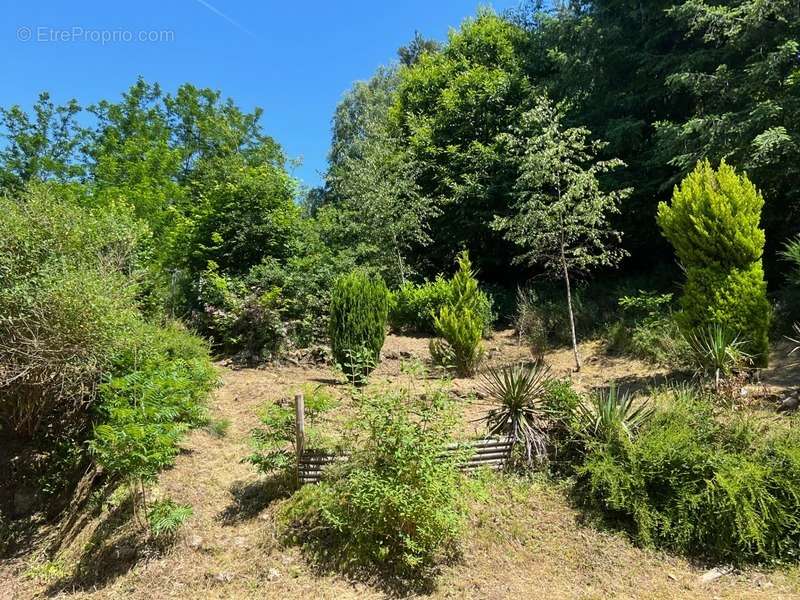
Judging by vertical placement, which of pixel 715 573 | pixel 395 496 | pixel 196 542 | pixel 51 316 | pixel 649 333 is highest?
pixel 51 316

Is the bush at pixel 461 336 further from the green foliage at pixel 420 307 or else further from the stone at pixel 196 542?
the stone at pixel 196 542

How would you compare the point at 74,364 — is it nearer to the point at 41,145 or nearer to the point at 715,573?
the point at 715,573

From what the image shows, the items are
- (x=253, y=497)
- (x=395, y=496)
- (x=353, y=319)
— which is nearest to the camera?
(x=395, y=496)

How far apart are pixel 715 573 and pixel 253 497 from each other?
396 cm

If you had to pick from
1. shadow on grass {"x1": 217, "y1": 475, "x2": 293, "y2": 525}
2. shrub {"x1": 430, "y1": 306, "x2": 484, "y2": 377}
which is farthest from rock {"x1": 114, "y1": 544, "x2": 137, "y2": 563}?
shrub {"x1": 430, "y1": 306, "x2": 484, "y2": 377}

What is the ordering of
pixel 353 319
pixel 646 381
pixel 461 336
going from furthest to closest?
1. pixel 461 336
2. pixel 353 319
3. pixel 646 381

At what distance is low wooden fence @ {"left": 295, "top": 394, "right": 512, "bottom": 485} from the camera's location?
4645 mm

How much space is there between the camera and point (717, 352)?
6.02m

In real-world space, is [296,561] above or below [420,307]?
below

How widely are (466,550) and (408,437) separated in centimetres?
112

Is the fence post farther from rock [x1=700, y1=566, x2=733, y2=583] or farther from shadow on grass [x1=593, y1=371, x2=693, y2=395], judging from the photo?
shadow on grass [x1=593, y1=371, x2=693, y2=395]

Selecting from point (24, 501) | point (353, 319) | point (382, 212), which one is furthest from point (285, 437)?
point (382, 212)

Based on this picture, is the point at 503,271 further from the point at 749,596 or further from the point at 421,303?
the point at 749,596

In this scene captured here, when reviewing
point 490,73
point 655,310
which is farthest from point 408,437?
point 490,73
